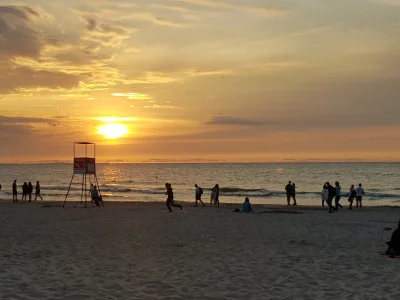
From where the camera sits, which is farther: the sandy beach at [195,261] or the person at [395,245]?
the person at [395,245]

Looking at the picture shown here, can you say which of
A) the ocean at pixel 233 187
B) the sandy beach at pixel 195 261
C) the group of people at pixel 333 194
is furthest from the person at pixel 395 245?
the ocean at pixel 233 187

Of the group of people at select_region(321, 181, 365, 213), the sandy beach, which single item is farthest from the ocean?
the sandy beach

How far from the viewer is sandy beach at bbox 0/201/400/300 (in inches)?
362

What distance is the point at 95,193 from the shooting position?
34.2 meters

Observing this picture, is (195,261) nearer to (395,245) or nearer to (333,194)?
(395,245)

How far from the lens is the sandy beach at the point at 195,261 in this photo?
30.1ft

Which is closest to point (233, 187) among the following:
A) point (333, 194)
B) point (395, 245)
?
point (333, 194)

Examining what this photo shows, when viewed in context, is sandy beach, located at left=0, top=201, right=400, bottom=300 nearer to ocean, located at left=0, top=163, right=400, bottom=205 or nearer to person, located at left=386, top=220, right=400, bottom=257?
person, located at left=386, top=220, right=400, bottom=257

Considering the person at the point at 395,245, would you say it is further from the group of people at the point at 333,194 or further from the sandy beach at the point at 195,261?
the group of people at the point at 333,194

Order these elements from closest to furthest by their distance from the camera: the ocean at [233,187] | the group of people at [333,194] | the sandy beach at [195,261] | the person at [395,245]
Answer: the sandy beach at [195,261] < the person at [395,245] < the group of people at [333,194] < the ocean at [233,187]

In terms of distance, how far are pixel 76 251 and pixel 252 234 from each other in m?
6.97

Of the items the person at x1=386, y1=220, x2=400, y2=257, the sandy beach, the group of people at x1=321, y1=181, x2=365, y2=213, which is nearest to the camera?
the sandy beach

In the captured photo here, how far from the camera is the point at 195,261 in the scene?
12312 millimetres

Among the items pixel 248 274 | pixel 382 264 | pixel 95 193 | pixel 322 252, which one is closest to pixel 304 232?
pixel 322 252
